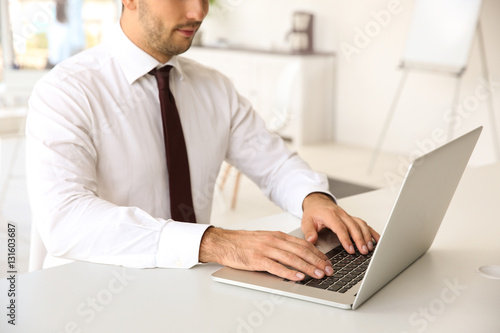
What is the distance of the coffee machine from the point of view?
6.07 m

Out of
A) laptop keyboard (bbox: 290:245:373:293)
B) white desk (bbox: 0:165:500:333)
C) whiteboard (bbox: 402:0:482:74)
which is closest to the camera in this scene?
white desk (bbox: 0:165:500:333)

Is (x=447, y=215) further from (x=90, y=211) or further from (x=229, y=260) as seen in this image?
(x=90, y=211)

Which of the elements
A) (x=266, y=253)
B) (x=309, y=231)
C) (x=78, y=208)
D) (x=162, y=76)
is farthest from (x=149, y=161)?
(x=266, y=253)

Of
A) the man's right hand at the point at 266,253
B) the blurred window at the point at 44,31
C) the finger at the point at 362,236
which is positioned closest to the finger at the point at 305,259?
the man's right hand at the point at 266,253

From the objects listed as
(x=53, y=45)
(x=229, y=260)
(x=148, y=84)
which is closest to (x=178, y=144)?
(x=148, y=84)

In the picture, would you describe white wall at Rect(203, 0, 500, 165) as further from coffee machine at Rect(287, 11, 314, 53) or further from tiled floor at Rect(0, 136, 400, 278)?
tiled floor at Rect(0, 136, 400, 278)

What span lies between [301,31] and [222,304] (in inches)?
211

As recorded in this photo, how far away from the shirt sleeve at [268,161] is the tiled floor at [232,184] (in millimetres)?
1374

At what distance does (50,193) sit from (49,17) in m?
5.89

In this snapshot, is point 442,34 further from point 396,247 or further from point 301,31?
point 396,247

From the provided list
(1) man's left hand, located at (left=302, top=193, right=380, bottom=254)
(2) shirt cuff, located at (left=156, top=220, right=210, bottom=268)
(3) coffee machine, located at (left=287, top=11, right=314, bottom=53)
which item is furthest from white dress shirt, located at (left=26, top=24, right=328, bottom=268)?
(3) coffee machine, located at (left=287, top=11, right=314, bottom=53)

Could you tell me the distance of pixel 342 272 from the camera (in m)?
1.11

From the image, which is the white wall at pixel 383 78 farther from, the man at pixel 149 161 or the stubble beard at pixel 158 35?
the stubble beard at pixel 158 35

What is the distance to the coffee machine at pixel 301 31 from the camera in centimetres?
607
